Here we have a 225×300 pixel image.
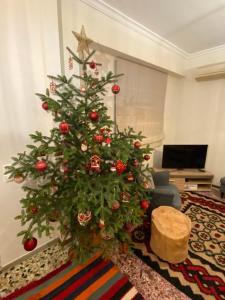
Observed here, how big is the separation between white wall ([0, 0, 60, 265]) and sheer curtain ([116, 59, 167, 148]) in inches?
42.6

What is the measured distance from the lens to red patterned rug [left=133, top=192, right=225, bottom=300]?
1.53 metres

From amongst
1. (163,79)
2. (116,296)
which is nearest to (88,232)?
(116,296)

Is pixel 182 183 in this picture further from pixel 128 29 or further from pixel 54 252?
pixel 128 29

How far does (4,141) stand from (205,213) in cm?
286

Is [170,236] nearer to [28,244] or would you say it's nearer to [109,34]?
[28,244]

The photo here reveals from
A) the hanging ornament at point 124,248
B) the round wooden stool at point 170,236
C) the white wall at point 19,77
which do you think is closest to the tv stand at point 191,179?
the round wooden stool at point 170,236

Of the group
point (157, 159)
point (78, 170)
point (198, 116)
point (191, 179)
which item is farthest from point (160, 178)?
point (198, 116)

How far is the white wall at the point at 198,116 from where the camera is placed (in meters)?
3.33

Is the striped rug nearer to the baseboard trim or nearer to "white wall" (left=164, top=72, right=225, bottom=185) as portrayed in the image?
the baseboard trim

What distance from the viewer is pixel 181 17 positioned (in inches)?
84.0

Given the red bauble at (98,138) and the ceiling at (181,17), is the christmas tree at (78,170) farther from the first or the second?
the ceiling at (181,17)

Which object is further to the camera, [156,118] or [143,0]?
[156,118]

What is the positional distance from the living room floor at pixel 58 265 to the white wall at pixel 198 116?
2.67 metres

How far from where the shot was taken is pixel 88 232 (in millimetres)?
1570
